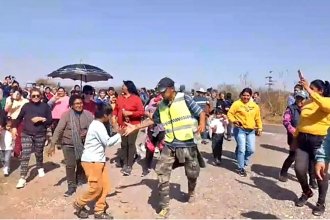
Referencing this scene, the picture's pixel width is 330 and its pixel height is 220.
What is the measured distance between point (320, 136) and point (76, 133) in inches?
156

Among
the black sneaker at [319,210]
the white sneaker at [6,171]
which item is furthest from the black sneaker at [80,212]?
the black sneaker at [319,210]

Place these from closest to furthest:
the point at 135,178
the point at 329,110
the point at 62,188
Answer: the point at 329,110
the point at 62,188
the point at 135,178

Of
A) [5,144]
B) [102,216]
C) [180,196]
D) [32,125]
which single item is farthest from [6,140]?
[180,196]

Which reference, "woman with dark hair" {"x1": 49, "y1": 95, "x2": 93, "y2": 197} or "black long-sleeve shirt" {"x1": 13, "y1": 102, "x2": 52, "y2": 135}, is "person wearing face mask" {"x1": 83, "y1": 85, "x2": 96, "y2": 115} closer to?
"black long-sleeve shirt" {"x1": 13, "y1": 102, "x2": 52, "y2": 135}

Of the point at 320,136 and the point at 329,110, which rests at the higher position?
the point at 329,110

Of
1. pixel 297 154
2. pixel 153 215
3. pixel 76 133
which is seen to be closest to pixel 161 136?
pixel 76 133

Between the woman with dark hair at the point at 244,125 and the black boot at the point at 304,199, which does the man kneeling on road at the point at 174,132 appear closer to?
the black boot at the point at 304,199

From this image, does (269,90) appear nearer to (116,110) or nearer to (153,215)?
(116,110)

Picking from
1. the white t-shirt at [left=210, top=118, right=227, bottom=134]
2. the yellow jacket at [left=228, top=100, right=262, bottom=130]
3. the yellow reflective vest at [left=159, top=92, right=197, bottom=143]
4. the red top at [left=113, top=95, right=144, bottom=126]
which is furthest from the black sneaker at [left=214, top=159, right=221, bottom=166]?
the yellow reflective vest at [left=159, top=92, right=197, bottom=143]

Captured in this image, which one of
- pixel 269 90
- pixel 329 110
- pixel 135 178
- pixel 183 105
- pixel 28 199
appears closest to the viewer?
pixel 329 110

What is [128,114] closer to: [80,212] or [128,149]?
[128,149]

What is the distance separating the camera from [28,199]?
648 cm

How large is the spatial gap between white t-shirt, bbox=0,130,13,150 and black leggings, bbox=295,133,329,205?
583 centimetres

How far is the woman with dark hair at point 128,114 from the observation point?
762cm
